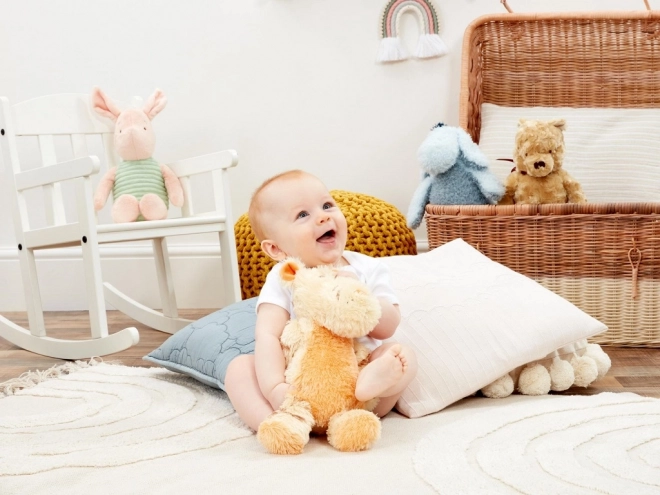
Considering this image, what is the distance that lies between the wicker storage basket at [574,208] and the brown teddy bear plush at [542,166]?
0.08m

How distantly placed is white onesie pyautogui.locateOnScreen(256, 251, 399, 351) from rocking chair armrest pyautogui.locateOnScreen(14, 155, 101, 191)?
0.66 m

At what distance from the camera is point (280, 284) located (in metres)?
1.02

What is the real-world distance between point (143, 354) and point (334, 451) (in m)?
0.84

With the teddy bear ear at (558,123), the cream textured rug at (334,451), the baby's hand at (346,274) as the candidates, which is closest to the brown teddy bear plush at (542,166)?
the teddy bear ear at (558,123)

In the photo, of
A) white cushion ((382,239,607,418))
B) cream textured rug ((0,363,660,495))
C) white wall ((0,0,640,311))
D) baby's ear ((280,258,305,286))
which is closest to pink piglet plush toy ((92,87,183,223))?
white wall ((0,0,640,311))

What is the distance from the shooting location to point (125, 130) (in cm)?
193

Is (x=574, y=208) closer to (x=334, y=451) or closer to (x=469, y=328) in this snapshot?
(x=469, y=328)

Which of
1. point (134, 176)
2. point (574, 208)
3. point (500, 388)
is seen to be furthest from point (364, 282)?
point (134, 176)

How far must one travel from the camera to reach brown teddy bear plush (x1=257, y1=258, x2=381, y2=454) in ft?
3.02

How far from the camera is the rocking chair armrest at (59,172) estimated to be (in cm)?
156

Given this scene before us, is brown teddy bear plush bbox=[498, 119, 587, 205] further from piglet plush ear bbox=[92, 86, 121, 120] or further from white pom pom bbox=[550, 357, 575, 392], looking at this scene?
piglet plush ear bbox=[92, 86, 121, 120]

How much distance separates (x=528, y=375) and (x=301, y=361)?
414mm

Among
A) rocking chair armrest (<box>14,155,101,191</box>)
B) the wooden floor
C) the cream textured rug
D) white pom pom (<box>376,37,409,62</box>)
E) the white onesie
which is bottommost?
the wooden floor

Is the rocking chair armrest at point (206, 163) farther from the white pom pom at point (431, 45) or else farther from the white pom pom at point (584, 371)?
the white pom pom at point (584, 371)
